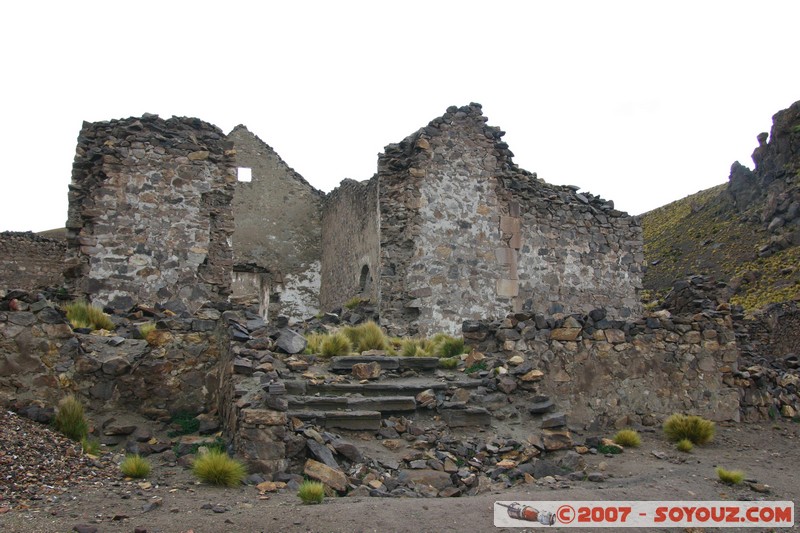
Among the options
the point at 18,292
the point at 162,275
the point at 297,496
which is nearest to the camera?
the point at 297,496

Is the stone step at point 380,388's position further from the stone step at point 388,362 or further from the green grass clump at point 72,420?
the green grass clump at point 72,420

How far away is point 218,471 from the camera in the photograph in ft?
21.6

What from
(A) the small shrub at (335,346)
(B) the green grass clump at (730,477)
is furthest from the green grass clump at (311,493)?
(B) the green grass clump at (730,477)

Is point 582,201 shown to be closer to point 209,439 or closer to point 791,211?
point 209,439

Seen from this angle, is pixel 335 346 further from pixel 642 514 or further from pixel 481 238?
pixel 481 238

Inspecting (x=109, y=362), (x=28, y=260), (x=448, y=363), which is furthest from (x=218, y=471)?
(x=28, y=260)

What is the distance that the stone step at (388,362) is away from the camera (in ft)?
31.3

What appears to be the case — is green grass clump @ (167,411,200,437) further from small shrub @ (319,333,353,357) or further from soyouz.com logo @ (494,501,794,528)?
soyouz.com logo @ (494,501,794,528)

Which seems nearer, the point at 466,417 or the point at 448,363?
the point at 466,417

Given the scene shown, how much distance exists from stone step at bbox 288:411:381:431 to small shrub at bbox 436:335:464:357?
9.70 feet

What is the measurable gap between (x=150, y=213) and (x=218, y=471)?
7.56 metres

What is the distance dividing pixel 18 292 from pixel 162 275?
4.08 m

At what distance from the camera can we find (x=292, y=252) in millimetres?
23500

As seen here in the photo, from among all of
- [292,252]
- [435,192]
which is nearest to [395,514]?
[435,192]
